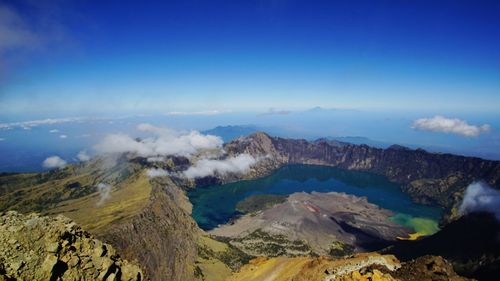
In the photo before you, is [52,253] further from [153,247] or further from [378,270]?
[153,247]

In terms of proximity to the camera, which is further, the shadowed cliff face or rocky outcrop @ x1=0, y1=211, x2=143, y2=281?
the shadowed cliff face

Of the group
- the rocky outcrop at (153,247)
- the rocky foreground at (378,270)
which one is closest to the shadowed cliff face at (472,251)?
the rocky foreground at (378,270)

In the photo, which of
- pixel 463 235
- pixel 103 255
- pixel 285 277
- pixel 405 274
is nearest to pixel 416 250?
pixel 463 235

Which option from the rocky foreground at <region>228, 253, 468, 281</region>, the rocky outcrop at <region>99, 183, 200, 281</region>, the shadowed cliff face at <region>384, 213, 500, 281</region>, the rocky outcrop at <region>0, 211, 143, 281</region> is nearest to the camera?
the rocky outcrop at <region>0, 211, 143, 281</region>

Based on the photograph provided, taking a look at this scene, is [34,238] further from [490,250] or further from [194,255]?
[490,250]

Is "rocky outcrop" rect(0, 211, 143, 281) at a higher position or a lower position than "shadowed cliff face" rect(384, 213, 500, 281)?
higher

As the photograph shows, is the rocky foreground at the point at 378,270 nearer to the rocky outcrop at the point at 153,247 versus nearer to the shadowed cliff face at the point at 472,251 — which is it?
the rocky outcrop at the point at 153,247

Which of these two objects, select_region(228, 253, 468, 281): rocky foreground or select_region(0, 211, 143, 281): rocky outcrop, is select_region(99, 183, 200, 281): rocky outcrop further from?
select_region(0, 211, 143, 281): rocky outcrop

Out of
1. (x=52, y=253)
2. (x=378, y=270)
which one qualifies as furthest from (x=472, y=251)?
(x=52, y=253)

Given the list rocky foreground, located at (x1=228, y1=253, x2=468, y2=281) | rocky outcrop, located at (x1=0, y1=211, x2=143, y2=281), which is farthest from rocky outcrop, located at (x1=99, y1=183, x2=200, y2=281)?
rocky outcrop, located at (x1=0, y1=211, x2=143, y2=281)
